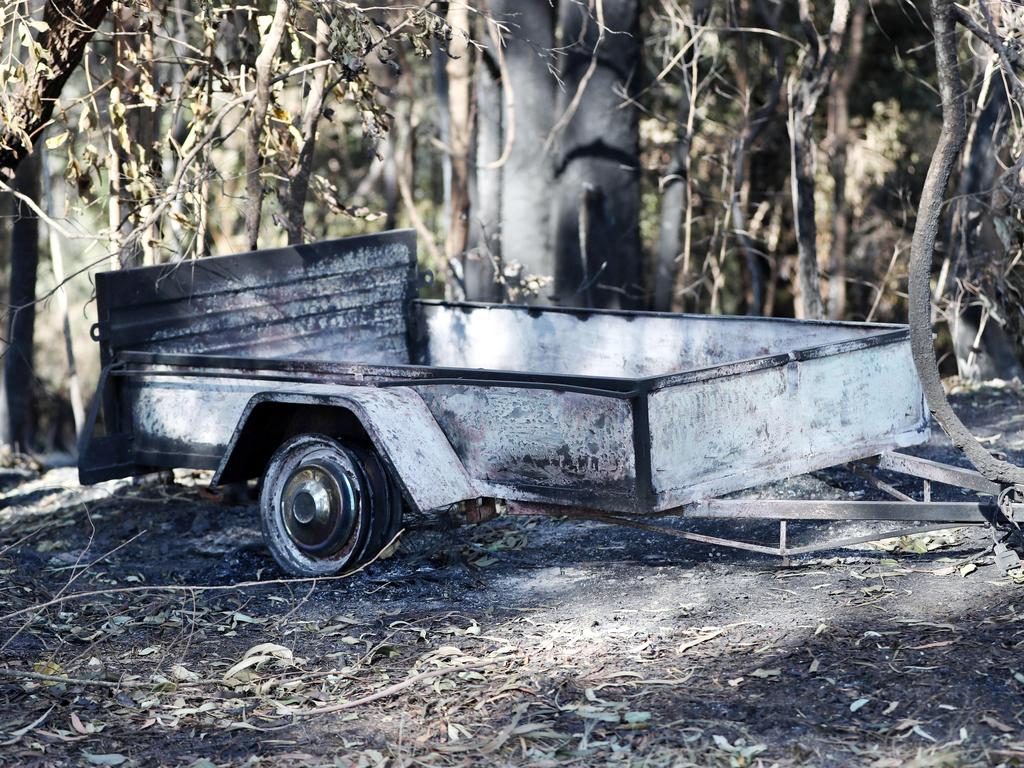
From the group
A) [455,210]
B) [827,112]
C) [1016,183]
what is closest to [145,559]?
[1016,183]

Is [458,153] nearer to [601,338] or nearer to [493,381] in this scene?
[601,338]

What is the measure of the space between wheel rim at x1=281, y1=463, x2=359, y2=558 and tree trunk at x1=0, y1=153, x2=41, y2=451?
2.95 meters

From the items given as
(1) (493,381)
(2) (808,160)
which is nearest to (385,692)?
(1) (493,381)

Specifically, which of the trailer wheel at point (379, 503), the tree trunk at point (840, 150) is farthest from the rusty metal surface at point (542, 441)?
the tree trunk at point (840, 150)

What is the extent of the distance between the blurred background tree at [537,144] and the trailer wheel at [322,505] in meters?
1.52

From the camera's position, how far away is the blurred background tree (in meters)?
7.06

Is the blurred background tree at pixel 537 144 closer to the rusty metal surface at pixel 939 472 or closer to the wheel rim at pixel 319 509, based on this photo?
the rusty metal surface at pixel 939 472

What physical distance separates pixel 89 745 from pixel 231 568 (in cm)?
191

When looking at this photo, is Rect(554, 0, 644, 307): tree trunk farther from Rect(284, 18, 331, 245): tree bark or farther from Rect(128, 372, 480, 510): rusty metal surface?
Rect(128, 372, 480, 510): rusty metal surface

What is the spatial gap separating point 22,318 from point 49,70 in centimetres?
311

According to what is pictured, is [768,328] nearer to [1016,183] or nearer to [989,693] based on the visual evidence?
[1016,183]

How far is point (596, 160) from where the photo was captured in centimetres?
1031

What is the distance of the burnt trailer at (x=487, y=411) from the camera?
15.6ft

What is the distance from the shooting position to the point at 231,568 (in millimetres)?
5910
